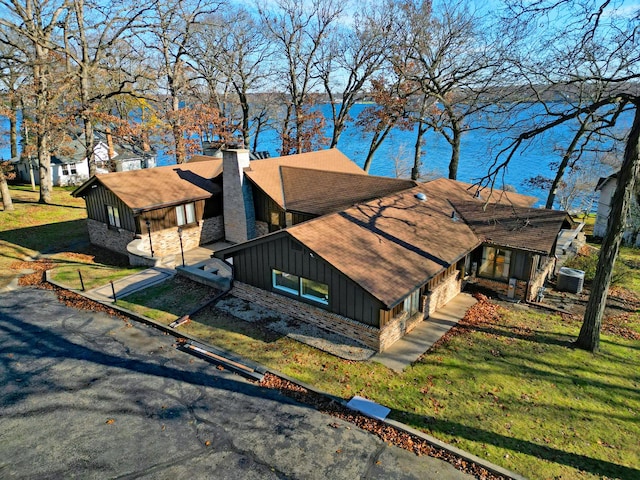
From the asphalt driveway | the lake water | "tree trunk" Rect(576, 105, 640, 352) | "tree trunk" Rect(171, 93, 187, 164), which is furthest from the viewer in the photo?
the lake water

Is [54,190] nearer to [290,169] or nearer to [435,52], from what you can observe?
[290,169]

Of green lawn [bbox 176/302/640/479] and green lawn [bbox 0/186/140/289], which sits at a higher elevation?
green lawn [bbox 0/186/140/289]

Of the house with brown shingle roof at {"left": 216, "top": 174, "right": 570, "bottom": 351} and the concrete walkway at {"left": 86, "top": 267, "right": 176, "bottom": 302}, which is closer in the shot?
the house with brown shingle roof at {"left": 216, "top": 174, "right": 570, "bottom": 351}

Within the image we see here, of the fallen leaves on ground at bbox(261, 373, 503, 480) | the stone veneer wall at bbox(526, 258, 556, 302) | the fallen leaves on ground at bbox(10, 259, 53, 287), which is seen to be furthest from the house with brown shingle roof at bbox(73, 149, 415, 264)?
the fallen leaves on ground at bbox(261, 373, 503, 480)

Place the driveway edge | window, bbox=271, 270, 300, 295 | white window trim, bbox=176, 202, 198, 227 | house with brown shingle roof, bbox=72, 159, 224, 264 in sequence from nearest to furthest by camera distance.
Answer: the driveway edge < window, bbox=271, 270, 300, 295 < house with brown shingle roof, bbox=72, 159, 224, 264 < white window trim, bbox=176, 202, 198, 227

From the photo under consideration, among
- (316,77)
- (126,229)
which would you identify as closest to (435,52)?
(316,77)

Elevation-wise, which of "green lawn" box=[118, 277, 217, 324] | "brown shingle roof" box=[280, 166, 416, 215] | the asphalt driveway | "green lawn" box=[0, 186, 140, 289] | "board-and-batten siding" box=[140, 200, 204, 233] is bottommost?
the asphalt driveway

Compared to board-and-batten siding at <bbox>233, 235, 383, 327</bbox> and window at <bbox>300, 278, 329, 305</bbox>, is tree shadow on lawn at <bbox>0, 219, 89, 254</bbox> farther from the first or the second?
window at <bbox>300, 278, 329, 305</bbox>
